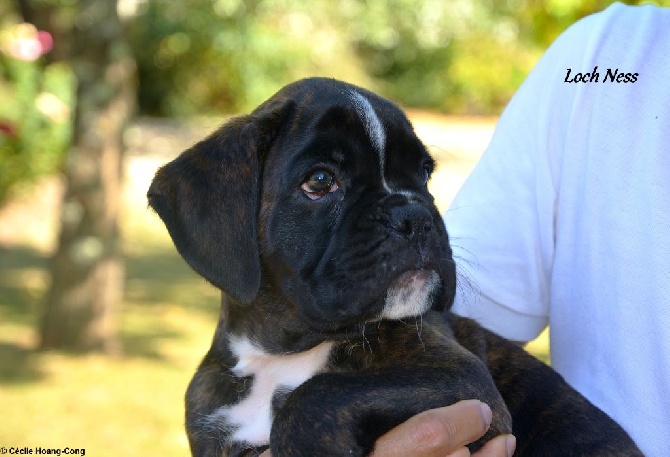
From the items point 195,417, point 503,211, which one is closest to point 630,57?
point 503,211

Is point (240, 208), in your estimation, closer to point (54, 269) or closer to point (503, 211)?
point (503, 211)

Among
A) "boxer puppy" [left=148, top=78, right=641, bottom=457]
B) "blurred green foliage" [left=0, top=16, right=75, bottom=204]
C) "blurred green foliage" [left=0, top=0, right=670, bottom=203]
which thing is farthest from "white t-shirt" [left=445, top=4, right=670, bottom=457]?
"blurred green foliage" [left=0, top=0, right=670, bottom=203]

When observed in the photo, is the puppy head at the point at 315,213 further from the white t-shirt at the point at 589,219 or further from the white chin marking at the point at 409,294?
the white t-shirt at the point at 589,219

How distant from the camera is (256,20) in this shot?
79.4 feet

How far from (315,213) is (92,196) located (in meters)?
5.59

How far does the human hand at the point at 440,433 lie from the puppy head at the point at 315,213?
0.37m

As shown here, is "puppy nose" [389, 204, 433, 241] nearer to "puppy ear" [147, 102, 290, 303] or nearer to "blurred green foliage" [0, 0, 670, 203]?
"puppy ear" [147, 102, 290, 303]

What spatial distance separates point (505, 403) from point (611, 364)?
36 centimetres

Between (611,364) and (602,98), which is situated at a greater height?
(602,98)

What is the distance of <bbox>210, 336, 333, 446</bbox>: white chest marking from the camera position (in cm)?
290

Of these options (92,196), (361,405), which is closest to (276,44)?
(92,196)

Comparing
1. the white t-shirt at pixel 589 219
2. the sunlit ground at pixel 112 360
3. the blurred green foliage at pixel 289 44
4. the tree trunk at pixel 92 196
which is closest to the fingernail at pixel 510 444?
the white t-shirt at pixel 589 219

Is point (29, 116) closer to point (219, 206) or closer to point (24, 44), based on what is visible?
point (24, 44)

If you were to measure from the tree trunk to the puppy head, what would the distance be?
205 inches
